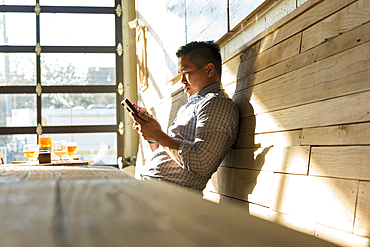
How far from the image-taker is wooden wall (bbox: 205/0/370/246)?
0.92 meters

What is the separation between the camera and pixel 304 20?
4.12ft

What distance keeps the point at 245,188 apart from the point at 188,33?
68.5 inches

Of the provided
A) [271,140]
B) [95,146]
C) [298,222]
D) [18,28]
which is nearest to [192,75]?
[271,140]

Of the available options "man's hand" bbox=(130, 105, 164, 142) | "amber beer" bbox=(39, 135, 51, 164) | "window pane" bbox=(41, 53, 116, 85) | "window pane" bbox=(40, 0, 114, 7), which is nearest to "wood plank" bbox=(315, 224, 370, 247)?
"man's hand" bbox=(130, 105, 164, 142)

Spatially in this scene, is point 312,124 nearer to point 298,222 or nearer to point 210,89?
point 298,222

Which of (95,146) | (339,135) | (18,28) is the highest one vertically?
(18,28)

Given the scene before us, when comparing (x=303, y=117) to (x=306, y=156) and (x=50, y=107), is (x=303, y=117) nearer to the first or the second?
(x=306, y=156)

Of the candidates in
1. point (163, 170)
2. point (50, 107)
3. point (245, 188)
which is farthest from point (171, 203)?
point (50, 107)

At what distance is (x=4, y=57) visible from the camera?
5562 millimetres

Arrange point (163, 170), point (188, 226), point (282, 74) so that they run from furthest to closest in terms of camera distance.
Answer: point (163, 170)
point (282, 74)
point (188, 226)

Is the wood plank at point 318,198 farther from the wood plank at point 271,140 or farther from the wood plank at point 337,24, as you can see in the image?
the wood plank at point 337,24

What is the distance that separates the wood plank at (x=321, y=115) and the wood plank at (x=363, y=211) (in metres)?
0.18

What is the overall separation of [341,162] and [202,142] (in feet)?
2.54

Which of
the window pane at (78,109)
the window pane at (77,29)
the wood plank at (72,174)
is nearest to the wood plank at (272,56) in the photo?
the wood plank at (72,174)
